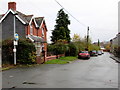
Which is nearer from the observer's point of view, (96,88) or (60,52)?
(96,88)

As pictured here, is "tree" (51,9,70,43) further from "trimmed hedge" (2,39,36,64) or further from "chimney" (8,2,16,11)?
"trimmed hedge" (2,39,36,64)

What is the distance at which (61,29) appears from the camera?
Answer: 39.0 metres

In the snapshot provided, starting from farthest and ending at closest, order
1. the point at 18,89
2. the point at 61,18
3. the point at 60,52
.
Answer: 1. the point at 61,18
2. the point at 60,52
3. the point at 18,89

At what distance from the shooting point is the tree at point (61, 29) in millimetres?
38875

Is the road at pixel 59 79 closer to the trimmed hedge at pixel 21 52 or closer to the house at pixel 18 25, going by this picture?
the trimmed hedge at pixel 21 52

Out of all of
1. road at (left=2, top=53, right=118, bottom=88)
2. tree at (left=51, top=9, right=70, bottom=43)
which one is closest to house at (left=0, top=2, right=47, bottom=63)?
road at (left=2, top=53, right=118, bottom=88)

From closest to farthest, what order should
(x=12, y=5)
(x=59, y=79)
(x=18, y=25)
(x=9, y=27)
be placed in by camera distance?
(x=59, y=79) < (x=18, y=25) < (x=9, y=27) < (x=12, y=5)

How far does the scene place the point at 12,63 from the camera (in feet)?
53.8

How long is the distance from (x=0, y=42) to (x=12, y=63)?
2572 mm

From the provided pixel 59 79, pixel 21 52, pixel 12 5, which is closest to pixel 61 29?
pixel 12 5

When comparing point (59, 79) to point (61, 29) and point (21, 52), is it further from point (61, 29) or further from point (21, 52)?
point (61, 29)

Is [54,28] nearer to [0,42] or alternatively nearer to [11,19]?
[11,19]

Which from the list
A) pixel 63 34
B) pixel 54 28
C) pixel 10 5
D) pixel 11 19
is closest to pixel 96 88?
pixel 11 19

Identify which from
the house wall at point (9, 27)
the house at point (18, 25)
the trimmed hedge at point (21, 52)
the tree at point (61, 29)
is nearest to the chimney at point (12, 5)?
the house at point (18, 25)
